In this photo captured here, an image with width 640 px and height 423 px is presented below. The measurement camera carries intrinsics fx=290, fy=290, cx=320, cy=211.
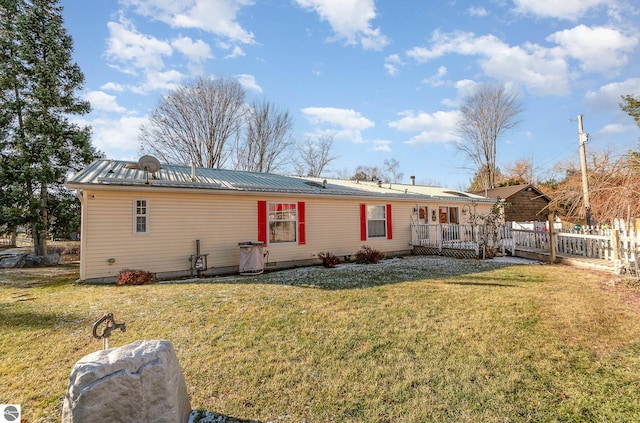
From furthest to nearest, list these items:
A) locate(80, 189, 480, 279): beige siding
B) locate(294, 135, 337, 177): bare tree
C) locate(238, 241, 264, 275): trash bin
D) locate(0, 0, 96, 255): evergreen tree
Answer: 1. locate(294, 135, 337, 177): bare tree
2. locate(0, 0, 96, 255): evergreen tree
3. locate(238, 241, 264, 275): trash bin
4. locate(80, 189, 480, 279): beige siding

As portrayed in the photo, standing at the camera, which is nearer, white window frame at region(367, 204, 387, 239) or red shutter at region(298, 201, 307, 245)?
red shutter at region(298, 201, 307, 245)

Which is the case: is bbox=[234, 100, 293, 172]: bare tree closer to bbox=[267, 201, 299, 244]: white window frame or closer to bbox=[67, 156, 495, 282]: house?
bbox=[67, 156, 495, 282]: house

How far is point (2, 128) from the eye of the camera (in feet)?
44.0

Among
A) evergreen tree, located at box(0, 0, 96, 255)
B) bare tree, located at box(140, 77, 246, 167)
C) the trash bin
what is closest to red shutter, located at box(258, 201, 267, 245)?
the trash bin

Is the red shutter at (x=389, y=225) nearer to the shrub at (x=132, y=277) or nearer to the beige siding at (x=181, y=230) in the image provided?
the beige siding at (x=181, y=230)

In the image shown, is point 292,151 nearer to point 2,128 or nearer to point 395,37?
point 395,37

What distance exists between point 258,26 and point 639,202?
40.3 feet

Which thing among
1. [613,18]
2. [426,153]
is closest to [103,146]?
[426,153]

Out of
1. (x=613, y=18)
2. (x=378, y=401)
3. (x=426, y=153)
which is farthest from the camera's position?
(x=426, y=153)

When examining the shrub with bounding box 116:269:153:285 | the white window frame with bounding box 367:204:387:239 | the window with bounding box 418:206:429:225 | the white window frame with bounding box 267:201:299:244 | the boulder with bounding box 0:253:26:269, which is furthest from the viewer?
the window with bounding box 418:206:429:225

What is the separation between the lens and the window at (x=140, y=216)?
7.85 m

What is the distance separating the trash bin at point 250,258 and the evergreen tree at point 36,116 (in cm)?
1109

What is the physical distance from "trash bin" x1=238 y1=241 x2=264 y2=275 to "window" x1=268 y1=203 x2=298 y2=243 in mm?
1174

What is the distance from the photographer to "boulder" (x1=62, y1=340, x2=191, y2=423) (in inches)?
77.7
